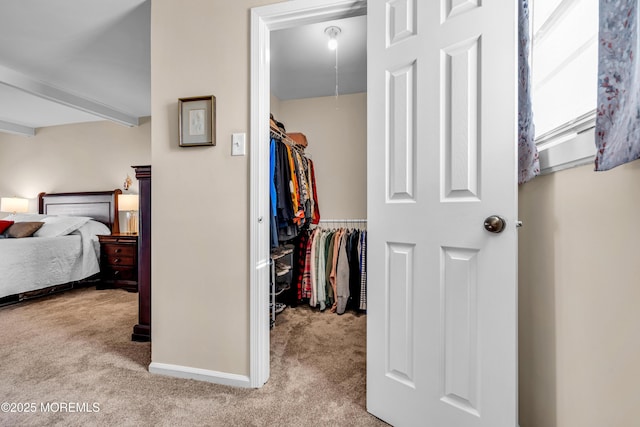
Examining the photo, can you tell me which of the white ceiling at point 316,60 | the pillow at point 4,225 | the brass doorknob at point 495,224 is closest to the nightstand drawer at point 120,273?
the pillow at point 4,225

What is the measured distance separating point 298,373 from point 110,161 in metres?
4.28

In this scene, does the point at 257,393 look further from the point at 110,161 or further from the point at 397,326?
the point at 110,161

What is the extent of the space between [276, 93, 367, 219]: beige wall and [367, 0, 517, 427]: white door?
204 centimetres

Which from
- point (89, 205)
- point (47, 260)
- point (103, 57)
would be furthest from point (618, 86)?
point (89, 205)

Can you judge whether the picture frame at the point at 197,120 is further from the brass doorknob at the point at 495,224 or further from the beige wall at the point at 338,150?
the beige wall at the point at 338,150

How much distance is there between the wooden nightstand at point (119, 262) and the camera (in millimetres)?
3686

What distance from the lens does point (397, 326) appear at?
1.30 metres

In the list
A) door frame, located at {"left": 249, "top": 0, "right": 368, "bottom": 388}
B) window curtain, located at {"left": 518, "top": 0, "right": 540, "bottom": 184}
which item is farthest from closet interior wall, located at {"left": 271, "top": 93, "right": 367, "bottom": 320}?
window curtain, located at {"left": 518, "top": 0, "right": 540, "bottom": 184}

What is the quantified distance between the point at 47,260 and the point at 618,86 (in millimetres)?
4499

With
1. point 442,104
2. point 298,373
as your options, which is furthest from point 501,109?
point 298,373

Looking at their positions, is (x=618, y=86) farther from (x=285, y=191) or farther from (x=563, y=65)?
(x=285, y=191)

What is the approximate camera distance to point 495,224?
1.06 m

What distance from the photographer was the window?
892 mm

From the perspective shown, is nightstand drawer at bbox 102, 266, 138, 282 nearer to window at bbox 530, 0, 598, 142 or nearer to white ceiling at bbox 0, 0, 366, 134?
white ceiling at bbox 0, 0, 366, 134
